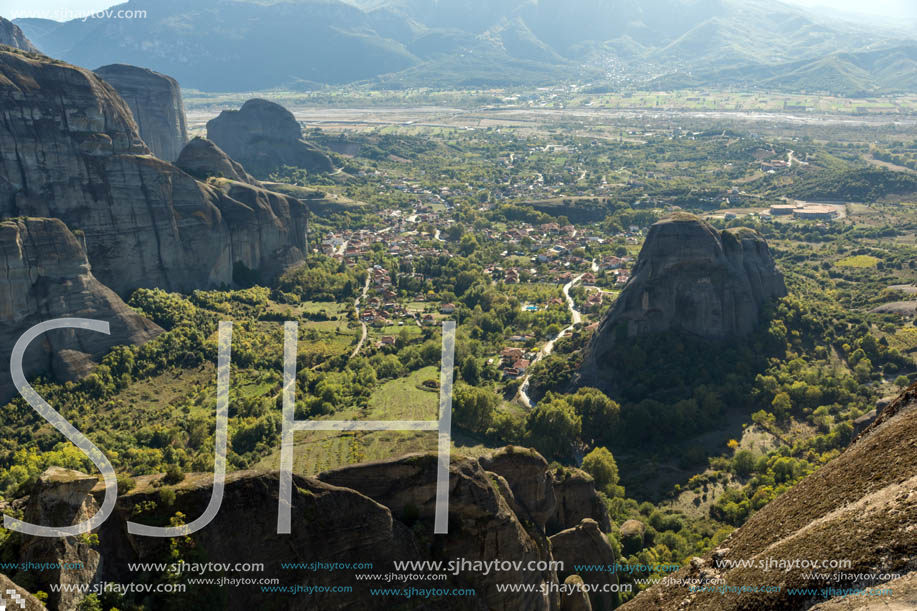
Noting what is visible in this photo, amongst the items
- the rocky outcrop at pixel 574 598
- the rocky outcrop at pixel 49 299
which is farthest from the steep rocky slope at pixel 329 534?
the rocky outcrop at pixel 49 299

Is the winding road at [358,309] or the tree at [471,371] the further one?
the winding road at [358,309]

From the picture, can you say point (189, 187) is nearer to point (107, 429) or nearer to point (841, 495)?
point (107, 429)

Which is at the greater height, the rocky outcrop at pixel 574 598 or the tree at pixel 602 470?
the rocky outcrop at pixel 574 598

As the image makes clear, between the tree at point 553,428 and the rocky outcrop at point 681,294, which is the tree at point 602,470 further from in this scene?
the rocky outcrop at point 681,294

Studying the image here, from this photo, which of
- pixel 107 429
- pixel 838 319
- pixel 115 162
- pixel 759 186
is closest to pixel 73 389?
pixel 107 429

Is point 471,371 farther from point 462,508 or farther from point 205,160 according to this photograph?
point 205,160

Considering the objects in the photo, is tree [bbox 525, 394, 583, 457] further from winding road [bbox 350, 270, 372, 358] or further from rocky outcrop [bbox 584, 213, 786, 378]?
winding road [bbox 350, 270, 372, 358]
